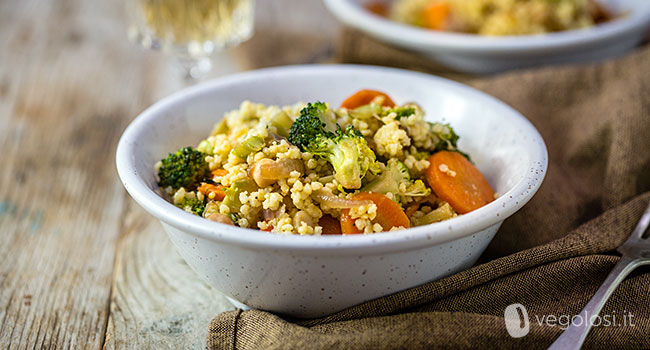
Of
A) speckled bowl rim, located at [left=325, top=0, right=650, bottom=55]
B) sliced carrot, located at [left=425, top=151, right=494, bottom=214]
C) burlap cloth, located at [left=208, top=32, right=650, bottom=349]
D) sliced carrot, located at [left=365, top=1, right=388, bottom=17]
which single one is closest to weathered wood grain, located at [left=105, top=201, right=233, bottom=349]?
burlap cloth, located at [left=208, top=32, right=650, bottom=349]

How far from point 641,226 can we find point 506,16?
182 centimetres

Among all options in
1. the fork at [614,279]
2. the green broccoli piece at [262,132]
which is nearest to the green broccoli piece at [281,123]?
the green broccoli piece at [262,132]

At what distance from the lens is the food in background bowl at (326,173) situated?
2004mm

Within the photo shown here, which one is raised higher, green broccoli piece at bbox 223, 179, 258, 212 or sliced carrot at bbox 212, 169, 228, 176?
green broccoli piece at bbox 223, 179, 258, 212

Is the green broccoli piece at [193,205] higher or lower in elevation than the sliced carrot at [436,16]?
lower

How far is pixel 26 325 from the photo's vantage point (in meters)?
2.23

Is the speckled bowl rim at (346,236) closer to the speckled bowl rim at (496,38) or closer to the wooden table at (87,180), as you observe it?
the wooden table at (87,180)

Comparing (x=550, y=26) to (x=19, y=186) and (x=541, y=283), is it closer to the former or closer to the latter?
(x=541, y=283)

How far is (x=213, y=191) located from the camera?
2174mm

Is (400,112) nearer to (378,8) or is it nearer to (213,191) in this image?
(213,191)

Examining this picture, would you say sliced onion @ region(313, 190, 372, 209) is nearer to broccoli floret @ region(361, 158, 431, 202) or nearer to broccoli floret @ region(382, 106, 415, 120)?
broccoli floret @ region(361, 158, 431, 202)

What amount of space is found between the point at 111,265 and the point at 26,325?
1.39ft

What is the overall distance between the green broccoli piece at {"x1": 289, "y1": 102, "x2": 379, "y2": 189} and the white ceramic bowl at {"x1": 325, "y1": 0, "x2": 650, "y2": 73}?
1681 millimetres

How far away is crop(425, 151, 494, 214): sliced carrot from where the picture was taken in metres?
2.20
